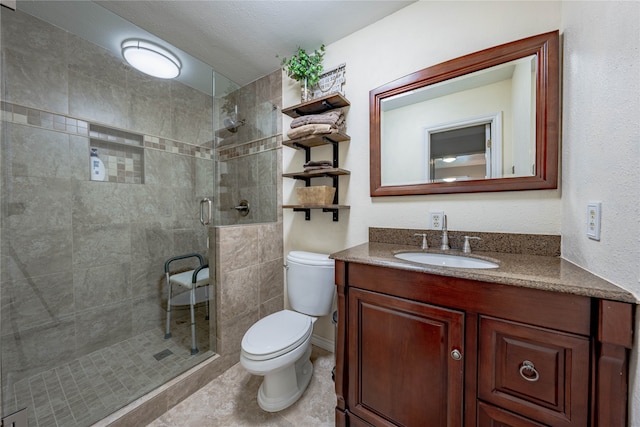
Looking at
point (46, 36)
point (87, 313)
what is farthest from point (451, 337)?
point (46, 36)

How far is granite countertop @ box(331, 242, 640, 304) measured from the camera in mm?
610

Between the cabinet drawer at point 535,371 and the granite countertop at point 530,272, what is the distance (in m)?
0.14

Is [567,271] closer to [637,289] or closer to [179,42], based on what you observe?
[637,289]

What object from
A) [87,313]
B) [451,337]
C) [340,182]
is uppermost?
[340,182]

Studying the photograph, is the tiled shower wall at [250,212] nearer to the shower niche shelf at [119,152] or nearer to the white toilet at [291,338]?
the white toilet at [291,338]

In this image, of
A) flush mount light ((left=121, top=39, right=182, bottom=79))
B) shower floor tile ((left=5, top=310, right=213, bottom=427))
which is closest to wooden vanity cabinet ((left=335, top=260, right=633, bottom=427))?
shower floor tile ((left=5, top=310, right=213, bottom=427))

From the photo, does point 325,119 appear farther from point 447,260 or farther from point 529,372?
point 529,372

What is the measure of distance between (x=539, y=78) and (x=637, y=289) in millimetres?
994

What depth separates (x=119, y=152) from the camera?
1.82m

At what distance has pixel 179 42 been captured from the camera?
1755mm

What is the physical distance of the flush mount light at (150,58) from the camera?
171 centimetres

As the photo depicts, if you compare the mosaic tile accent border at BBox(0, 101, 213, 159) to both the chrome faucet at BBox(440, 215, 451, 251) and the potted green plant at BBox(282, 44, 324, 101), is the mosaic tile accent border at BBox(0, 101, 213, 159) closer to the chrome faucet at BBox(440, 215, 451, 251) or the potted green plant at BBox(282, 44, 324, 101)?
the potted green plant at BBox(282, 44, 324, 101)

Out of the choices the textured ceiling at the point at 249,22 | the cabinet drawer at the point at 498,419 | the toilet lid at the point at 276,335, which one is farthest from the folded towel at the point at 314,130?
the cabinet drawer at the point at 498,419

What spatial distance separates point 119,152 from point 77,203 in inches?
19.1
